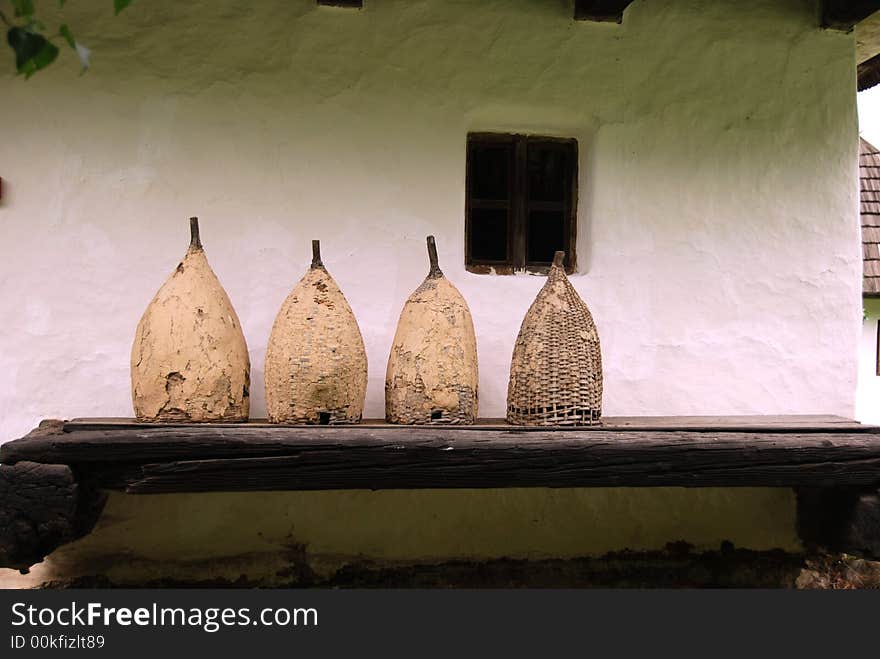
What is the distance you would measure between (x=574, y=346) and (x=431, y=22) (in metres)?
1.34

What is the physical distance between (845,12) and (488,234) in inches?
63.3

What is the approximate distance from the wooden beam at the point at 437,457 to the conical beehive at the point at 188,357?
0.15 metres

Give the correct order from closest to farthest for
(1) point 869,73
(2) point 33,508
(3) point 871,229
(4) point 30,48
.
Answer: (4) point 30,48, (2) point 33,508, (1) point 869,73, (3) point 871,229

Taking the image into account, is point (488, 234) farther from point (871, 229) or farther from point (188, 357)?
point (871, 229)

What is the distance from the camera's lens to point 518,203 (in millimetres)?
2973

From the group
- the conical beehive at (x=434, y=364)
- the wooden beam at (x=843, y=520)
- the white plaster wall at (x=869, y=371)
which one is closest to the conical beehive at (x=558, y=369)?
the conical beehive at (x=434, y=364)

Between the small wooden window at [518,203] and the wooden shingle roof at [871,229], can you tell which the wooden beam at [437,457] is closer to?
the small wooden window at [518,203]

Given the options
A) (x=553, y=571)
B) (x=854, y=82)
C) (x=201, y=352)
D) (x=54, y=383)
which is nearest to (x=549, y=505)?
(x=553, y=571)

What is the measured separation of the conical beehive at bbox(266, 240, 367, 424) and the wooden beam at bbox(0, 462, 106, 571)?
0.61 m

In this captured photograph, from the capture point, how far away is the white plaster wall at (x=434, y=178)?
106 inches

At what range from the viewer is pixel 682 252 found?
298cm

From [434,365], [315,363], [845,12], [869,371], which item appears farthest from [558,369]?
[869,371]

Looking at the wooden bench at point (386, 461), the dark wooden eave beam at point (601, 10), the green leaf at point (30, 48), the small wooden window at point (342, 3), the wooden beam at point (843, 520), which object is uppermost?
the dark wooden eave beam at point (601, 10)

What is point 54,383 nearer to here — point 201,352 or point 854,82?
point 201,352
